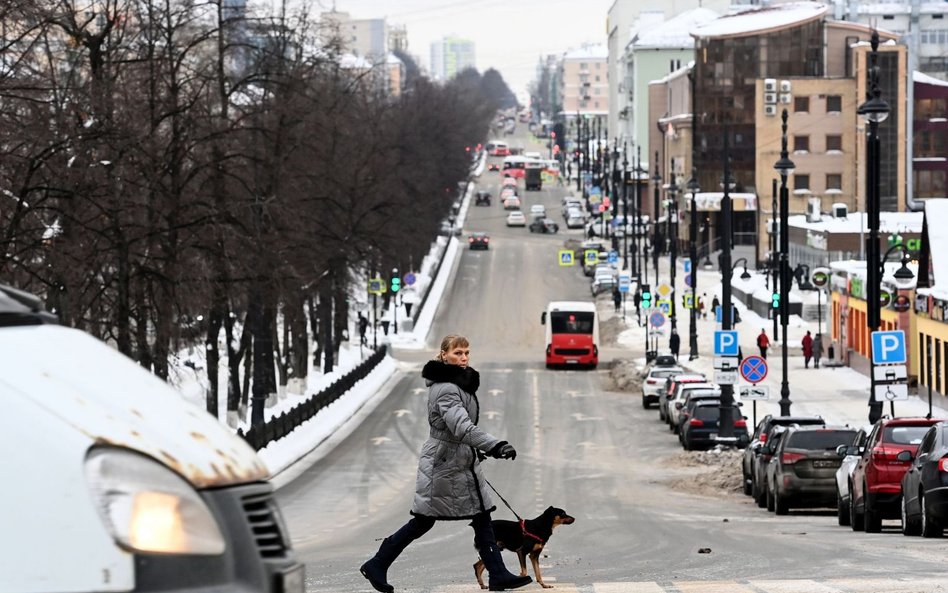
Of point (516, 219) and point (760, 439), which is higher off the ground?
point (760, 439)

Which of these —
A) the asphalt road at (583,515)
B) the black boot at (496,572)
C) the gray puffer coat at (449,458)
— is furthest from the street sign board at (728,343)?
the gray puffer coat at (449,458)

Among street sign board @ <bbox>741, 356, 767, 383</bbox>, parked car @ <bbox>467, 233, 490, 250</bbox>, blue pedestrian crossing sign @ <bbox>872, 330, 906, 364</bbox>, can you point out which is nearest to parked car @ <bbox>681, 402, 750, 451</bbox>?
street sign board @ <bbox>741, 356, 767, 383</bbox>

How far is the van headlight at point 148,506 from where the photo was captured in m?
3.49

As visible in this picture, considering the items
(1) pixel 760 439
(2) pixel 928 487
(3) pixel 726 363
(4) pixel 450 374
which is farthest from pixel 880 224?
(4) pixel 450 374

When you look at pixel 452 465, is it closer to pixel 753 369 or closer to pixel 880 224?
pixel 753 369

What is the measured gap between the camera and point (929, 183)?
13425 cm

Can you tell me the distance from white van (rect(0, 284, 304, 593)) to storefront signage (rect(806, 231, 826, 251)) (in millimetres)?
95185

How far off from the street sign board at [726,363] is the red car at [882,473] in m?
20.8

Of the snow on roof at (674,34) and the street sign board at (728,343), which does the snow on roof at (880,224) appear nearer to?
the street sign board at (728,343)

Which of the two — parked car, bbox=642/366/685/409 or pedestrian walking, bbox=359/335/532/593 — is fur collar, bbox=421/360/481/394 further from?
parked car, bbox=642/366/685/409

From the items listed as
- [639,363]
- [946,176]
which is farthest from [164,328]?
[946,176]

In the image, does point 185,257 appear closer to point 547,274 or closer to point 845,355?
point 845,355

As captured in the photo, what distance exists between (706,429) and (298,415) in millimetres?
11055

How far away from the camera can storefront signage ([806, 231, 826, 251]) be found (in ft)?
321
